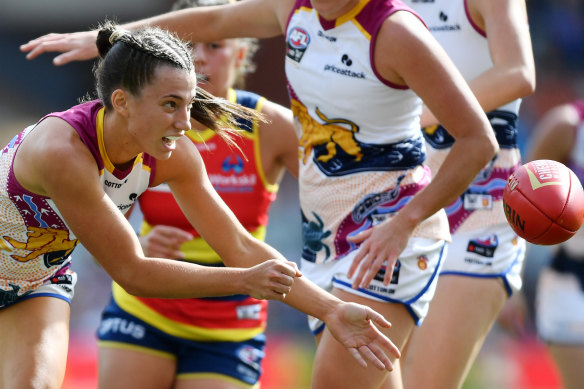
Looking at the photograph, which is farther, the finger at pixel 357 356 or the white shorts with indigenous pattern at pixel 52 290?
the white shorts with indigenous pattern at pixel 52 290

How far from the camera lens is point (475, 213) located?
13.6 feet

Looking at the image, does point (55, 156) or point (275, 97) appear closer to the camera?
point (55, 156)

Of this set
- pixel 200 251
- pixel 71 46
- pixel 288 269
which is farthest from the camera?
pixel 200 251

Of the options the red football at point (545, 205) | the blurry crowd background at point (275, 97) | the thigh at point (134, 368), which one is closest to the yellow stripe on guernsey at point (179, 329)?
the thigh at point (134, 368)

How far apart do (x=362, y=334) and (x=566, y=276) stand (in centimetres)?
234

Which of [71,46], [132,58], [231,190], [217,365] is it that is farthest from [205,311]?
[132,58]

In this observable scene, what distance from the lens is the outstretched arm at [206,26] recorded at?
3.99 meters

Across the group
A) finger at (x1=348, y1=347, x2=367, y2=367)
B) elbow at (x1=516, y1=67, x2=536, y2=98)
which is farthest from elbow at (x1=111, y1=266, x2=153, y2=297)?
elbow at (x1=516, y1=67, x2=536, y2=98)

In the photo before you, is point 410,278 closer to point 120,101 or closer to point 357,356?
point 357,356

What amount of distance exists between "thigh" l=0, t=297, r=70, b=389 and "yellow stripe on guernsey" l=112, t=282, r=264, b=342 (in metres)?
0.67

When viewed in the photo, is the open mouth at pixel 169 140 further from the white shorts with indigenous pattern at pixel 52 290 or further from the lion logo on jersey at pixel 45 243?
the white shorts with indigenous pattern at pixel 52 290

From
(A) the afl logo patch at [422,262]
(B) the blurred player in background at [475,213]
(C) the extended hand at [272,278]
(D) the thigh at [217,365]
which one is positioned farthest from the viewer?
(D) the thigh at [217,365]

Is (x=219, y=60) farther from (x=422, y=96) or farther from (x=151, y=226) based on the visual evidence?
(x=422, y=96)

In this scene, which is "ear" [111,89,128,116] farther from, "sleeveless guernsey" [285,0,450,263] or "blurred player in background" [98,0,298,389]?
"blurred player in background" [98,0,298,389]
